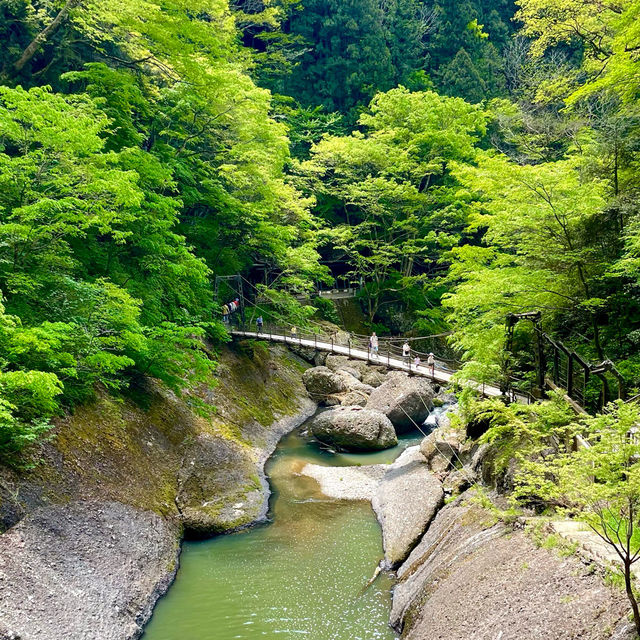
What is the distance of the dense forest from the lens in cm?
909

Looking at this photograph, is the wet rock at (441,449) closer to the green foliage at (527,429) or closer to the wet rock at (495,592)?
the green foliage at (527,429)

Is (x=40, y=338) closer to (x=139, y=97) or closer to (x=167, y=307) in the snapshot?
(x=167, y=307)

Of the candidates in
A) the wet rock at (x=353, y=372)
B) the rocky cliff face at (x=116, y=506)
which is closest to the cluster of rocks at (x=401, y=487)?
the rocky cliff face at (x=116, y=506)

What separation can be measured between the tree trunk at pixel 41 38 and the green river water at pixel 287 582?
1333 cm

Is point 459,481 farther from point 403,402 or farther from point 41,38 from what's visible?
point 41,38

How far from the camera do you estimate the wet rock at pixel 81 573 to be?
6293 mm

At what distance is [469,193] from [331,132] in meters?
11.1

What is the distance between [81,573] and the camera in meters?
7.22

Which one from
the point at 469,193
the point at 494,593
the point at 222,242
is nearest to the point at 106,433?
the point at 494,593

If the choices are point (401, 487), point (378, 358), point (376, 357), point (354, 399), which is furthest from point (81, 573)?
point (354, 399)

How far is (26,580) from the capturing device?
6.51 metres

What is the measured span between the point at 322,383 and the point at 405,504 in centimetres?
947

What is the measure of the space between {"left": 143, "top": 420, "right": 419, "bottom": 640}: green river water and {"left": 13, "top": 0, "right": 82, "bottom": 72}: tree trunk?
13333 mm

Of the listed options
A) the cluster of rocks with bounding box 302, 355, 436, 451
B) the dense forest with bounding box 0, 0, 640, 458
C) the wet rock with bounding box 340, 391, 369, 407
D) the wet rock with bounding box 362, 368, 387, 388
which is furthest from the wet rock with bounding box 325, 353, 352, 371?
the dense forest with bounding box 0, 0, 640, 458
